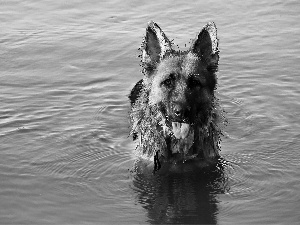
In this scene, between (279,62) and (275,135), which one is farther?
(279,62)

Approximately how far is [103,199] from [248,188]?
5.61 feet

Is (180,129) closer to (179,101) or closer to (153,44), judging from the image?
(179,101)

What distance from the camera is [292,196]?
8773 millimetres

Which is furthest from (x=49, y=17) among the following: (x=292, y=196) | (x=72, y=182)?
(x=292, y=196)

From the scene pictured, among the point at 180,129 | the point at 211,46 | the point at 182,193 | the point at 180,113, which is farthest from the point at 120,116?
the point at 182,193

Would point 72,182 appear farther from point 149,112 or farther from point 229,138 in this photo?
point 229,138

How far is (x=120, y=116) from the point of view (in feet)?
37.8

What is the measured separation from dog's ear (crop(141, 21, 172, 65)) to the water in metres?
1.29

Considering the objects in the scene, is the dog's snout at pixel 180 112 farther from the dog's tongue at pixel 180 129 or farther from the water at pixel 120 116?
the water at pixel 120 116

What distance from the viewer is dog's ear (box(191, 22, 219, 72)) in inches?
389

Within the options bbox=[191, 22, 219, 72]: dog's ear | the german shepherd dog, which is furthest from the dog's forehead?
bbox=[191, 22, 219, 72]: dog's ear

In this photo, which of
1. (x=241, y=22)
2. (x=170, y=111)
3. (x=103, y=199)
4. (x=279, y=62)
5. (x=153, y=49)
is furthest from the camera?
(x=241, y=22)

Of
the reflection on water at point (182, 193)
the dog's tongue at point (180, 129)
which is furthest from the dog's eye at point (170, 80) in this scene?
the reflection on water at point (182, 193)

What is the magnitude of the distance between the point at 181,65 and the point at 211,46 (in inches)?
Result: 24.5
